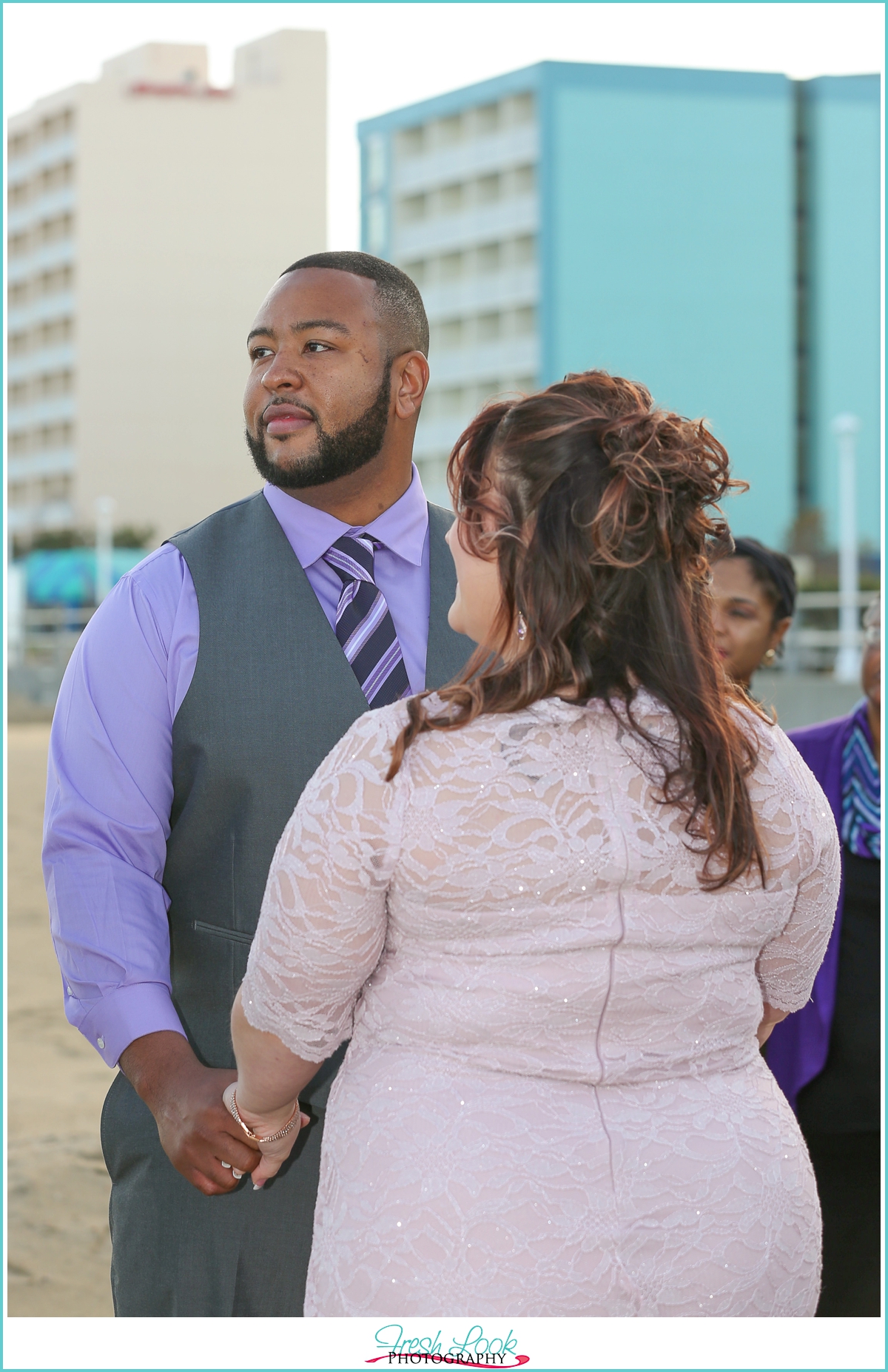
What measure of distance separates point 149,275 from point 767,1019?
53.4 metres

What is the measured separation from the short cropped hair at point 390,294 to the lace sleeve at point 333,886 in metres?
0.94

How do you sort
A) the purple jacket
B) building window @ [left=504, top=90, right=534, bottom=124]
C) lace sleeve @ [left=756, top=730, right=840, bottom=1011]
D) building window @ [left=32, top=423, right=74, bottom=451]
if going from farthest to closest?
1. building window @ [left=32, top=423, right=74, bottom=451]
2. building window @ [left=504, top=90, right=534, bottom=124]
3. the purple jacket
4. lace sleeve @ [left=756, top=730, right=840, bottom=1011]

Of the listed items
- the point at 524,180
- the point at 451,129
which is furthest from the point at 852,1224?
the point at 451,129

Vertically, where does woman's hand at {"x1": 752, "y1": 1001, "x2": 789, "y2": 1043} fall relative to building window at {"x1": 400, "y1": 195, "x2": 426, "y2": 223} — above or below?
below

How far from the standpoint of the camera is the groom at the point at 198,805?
176 cm

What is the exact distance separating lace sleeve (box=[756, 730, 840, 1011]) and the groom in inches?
24.1

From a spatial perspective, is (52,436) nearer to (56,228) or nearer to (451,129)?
(56,228)

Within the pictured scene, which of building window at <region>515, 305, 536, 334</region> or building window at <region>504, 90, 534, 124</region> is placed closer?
building window at <region>504, 90, 534, 124</region>

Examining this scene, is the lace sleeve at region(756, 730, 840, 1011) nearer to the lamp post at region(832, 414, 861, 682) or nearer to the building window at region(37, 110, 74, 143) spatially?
the lamp post at region(832, 414, 861, 682)

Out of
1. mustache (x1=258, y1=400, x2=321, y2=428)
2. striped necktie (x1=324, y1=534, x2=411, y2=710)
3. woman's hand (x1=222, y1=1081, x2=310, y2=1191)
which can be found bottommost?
woman's hand (x1=222, y1=1081, x2=310, y2=1191)

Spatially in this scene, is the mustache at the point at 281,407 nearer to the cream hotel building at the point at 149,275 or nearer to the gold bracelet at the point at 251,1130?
the gold bracelet at the point at 251,1130

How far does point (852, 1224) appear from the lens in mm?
2791

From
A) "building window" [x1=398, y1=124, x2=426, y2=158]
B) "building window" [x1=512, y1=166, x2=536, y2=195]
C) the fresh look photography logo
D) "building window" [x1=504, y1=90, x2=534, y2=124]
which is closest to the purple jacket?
the fresh look photography logo

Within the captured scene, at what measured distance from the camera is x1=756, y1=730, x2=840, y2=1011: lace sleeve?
1.32 metres
